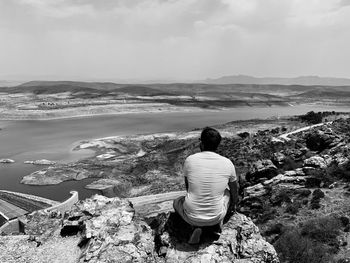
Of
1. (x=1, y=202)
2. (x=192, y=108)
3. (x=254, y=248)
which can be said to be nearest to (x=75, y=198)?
(x=1, y=202)

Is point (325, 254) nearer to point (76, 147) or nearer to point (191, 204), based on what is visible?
point (191, 204)

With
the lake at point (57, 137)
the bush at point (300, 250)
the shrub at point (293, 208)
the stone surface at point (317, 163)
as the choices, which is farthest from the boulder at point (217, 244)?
the lake at point (57, 137)

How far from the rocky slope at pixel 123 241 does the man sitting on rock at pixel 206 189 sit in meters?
0.35

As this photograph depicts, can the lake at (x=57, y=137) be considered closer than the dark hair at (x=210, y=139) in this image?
No

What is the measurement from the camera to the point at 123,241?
6.75 m

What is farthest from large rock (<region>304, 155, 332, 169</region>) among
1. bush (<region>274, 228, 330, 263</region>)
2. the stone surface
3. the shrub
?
bush (<region>274, 228, 330, 263</region>)

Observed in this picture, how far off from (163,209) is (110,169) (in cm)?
1715

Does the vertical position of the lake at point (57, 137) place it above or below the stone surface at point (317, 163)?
below

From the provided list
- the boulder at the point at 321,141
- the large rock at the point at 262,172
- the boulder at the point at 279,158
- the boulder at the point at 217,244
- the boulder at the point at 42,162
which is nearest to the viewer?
the boulder at the point at 217,244

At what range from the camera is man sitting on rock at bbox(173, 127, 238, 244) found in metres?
5.47

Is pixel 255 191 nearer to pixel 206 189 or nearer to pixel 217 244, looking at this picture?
pixel 217 244

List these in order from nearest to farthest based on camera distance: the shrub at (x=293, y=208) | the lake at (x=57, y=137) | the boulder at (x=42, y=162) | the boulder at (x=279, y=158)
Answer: the shrub at (x=293, y=208)
the boulder at (x=279, y=158)
the lake at (x=57, y=137)
the boulder at (x=42, y=162)

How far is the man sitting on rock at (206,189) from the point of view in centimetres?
547

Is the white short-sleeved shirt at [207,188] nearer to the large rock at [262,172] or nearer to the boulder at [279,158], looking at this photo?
the large rock at [262,172]
